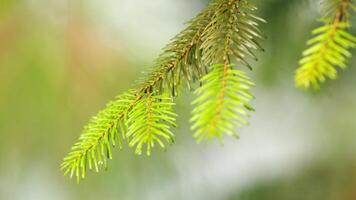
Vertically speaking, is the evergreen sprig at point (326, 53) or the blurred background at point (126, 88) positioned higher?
the blurred background at point (126, 88)

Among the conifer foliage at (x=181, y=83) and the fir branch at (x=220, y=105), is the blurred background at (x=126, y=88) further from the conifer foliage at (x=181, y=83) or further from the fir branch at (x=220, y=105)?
the fir branch at (x=220, y=105)

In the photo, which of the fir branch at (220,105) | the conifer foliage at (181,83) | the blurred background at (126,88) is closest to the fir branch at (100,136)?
the conifer foliage at (181,83)

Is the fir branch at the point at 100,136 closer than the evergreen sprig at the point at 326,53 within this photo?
No

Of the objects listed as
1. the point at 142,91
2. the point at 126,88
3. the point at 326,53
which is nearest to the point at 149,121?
the point at 142,91

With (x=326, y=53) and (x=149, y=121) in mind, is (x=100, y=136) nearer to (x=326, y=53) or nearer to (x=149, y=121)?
(x=149, y=121)

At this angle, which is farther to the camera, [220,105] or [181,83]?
[181,83]

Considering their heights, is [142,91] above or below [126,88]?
below
